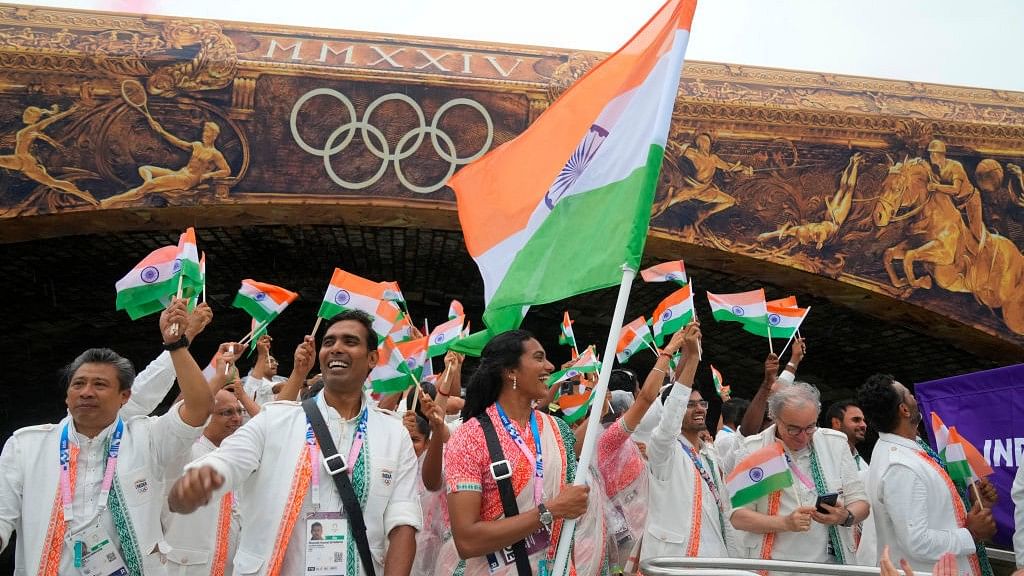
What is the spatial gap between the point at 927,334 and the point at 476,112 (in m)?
6.42

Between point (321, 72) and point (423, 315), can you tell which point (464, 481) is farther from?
point (423, 315)

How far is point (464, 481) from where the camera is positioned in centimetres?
338

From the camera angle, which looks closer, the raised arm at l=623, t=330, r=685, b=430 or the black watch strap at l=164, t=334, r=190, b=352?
the black watch strap at l=164, t=334, r=190, b=352

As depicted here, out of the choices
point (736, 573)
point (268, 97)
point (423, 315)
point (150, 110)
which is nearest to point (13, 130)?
point (150, 110)

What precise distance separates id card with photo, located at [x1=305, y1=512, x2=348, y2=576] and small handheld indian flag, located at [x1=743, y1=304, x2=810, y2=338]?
17.4 feet

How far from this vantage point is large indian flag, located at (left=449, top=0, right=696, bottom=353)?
3.51 metres

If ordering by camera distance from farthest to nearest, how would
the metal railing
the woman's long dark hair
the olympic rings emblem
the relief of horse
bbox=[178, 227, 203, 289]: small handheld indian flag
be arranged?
the relief of horse → the olympic rings emblem → bbox=[178, 227, 203, 289]: small handheld indian flag → the woman's long dark hair → the metal railing

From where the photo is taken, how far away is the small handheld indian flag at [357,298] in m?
6.60

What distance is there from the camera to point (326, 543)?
3.13 metres

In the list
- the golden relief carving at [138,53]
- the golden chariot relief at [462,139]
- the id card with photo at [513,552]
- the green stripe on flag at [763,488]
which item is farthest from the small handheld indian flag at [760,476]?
the golden relief carving at [138,53]

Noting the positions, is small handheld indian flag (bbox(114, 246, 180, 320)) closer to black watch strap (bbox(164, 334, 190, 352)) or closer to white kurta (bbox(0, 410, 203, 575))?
white kurta (bbox(0, 410, 203, 575))

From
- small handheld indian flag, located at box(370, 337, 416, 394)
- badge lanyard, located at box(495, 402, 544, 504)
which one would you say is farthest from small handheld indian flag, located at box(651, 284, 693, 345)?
badge lanyard, located at box(495, 402, 544, 504)

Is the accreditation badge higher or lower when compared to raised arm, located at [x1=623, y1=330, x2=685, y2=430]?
lower

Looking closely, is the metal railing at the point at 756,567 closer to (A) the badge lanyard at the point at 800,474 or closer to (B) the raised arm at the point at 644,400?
(B) the raised arm at the point at 644,400
